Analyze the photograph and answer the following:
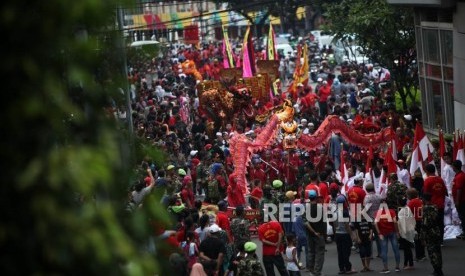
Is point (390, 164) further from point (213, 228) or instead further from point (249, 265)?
point (249, 265)

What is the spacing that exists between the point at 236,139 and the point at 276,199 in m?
5.30

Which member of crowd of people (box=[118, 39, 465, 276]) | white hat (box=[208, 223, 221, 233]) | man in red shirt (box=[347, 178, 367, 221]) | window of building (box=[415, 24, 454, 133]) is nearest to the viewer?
crowd of people (box=[118, 39, 465, 276])

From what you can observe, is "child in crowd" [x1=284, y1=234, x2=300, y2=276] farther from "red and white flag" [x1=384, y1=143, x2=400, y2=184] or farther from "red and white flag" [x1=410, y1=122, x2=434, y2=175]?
"red and white flag" [x1=410, y1=122, x2=434, y2=175]

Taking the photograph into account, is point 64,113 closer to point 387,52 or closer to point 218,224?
point 218,224

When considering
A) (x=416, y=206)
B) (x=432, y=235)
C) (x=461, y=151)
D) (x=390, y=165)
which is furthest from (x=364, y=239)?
(x=461, y=151)

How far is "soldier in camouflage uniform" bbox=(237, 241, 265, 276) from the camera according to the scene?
13.4 m

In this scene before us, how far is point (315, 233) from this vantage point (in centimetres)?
1586

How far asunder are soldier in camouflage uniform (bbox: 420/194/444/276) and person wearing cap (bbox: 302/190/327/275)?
144 cm

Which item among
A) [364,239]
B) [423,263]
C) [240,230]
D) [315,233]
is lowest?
[423,263]

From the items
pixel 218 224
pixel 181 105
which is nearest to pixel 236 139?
pixel 218 224

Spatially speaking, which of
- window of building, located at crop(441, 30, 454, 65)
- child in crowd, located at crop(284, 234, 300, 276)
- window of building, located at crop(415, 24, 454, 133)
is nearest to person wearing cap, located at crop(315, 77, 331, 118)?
window of building, located at crop(415, 24, 454, 133)

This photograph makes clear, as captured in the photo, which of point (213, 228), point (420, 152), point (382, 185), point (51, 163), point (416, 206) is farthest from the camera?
point (420, 152)

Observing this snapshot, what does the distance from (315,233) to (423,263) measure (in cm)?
175

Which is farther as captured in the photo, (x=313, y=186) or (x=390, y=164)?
(x=390, y=164)
